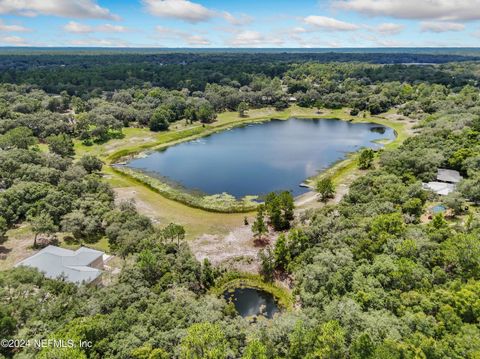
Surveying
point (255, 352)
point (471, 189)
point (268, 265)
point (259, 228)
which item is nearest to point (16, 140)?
point (259, 228)

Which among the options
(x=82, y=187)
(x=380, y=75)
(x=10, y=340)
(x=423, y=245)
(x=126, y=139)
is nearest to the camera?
(x=10, y=340)

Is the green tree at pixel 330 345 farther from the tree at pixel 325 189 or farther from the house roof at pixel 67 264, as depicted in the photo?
the tree at pixel 325 189

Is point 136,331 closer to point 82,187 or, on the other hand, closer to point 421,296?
point 421,296

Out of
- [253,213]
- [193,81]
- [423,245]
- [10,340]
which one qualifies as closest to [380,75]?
[193,81]

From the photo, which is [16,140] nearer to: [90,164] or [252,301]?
[90,164]

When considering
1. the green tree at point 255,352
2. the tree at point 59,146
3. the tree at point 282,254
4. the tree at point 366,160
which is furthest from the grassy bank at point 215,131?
the green tree at point 255,352

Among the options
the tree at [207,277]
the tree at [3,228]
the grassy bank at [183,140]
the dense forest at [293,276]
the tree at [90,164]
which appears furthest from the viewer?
the tree at [90,164]

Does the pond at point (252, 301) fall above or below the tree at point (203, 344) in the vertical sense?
below
